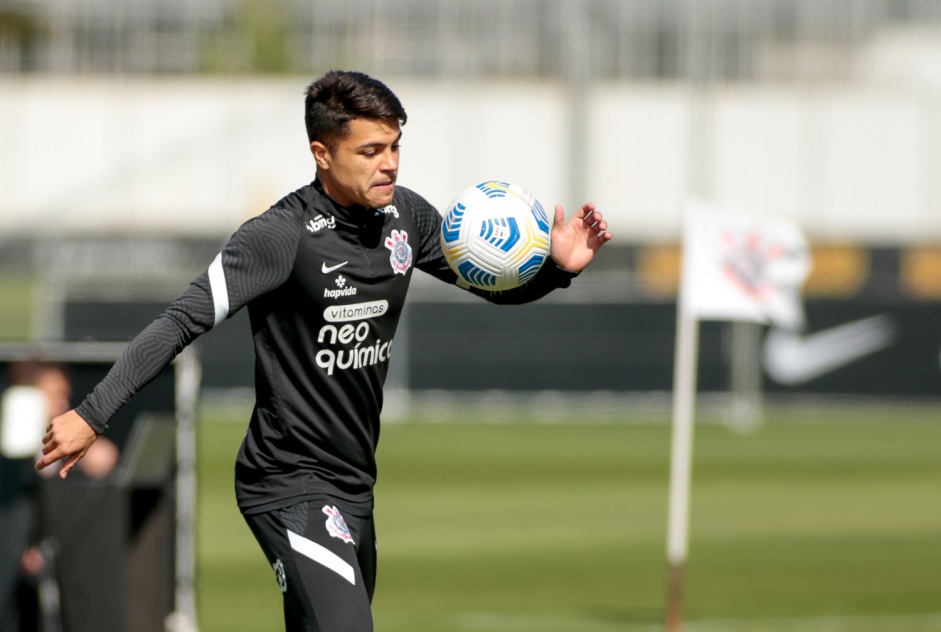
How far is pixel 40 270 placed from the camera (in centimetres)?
3719

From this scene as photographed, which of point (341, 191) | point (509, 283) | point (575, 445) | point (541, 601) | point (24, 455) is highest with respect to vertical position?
point (341, 191)

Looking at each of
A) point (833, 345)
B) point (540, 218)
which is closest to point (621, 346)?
point (833, 345)

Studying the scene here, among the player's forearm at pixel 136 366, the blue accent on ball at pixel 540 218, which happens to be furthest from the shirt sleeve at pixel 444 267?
the player's forearm at pixel 136 366

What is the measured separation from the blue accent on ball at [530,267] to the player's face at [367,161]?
64 centimetres

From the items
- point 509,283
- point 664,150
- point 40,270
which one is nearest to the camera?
point 509,283

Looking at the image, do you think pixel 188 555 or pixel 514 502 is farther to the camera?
pixel 514 502

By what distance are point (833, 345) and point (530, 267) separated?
67.1 ft

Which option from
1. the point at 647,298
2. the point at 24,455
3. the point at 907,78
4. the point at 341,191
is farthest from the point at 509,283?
the point at 907,78

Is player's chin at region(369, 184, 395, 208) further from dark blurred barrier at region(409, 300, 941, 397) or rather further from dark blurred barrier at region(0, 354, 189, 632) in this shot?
dark blurred barrier at region(409, 300, 941, 397)

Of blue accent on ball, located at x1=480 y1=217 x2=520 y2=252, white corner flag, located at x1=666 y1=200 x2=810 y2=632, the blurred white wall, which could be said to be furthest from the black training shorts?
the blurred white wall

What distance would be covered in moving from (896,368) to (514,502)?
10.7 metres

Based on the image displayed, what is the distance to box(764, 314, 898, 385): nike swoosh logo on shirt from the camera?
25406mm

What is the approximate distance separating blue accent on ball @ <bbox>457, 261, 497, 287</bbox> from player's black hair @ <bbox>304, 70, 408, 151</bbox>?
64 centimetres

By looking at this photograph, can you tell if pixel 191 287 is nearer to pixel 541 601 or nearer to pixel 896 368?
pixel 541 601
